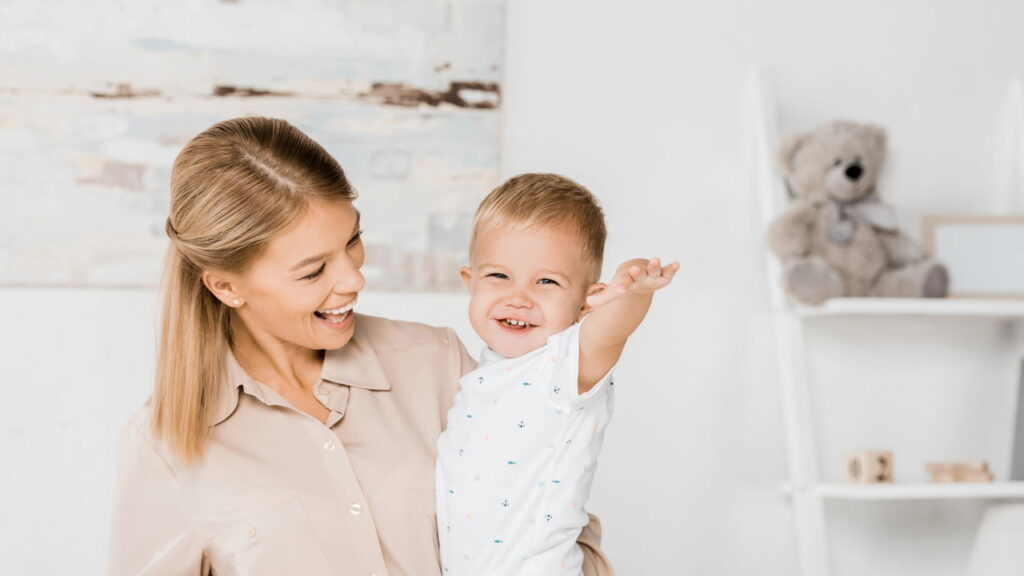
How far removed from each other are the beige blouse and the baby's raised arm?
15.0 inches

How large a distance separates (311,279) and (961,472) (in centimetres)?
175

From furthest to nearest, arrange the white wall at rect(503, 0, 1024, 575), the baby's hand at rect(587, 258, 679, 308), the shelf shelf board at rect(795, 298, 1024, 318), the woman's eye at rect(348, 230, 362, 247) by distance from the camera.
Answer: the white wall at rect(503, 0, 1024, 575)
the shelf shelf board at rect(795, 298, 1024, 318)
the woman's eye at rect(348, 230, 362, 247)
the baby's hand at rect(587, 258, 679, 308)

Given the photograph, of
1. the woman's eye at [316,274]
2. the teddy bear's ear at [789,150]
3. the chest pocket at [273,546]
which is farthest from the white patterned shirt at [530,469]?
the teddy bear's ear at [789,150]

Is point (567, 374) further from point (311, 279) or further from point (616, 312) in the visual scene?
point (311, 279)

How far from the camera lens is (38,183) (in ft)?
7.85

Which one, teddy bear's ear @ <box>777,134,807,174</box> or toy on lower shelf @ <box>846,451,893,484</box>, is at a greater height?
teddy bear's ear @ <box>777,134,807,174</box>

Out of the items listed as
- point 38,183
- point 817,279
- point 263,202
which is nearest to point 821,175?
point 817,279

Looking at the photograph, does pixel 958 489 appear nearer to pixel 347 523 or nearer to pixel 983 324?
pixel 983 324

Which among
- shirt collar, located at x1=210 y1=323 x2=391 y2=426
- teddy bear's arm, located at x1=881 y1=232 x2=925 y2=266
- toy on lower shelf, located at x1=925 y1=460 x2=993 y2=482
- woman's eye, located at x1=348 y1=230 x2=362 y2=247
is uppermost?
teddy bear's arm, located at x1=881 y1=232 x2=925 y2=266

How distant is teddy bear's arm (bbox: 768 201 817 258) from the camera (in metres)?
2.48

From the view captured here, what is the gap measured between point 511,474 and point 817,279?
1231mm

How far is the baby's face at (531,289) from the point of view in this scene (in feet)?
5.16

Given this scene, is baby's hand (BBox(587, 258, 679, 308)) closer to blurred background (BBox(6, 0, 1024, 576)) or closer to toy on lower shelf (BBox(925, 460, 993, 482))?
blurred background (BBox(6, 0, 1024, 576))

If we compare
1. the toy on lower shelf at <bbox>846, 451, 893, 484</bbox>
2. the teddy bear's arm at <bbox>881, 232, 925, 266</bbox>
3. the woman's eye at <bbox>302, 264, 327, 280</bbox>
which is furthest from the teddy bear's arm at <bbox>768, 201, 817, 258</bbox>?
the woman's eye at <bbox>302, 264, 327, 280</bbox>
